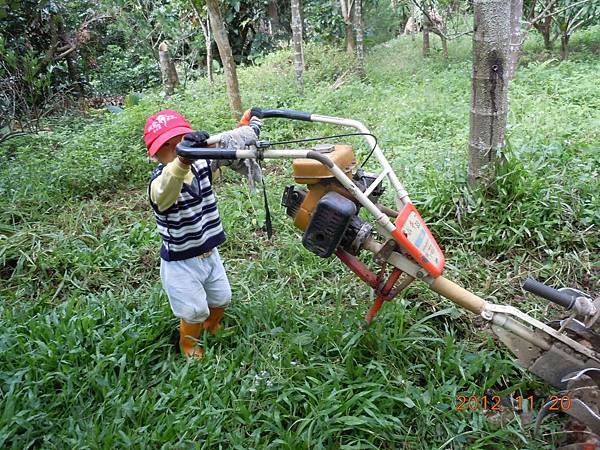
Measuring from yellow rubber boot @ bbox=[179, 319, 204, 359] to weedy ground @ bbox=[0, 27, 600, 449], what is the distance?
0.08 meters

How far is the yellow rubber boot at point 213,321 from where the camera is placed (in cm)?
288

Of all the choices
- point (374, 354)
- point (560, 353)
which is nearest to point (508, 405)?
point (560, 353)

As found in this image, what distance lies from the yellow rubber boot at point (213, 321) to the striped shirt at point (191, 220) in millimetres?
485

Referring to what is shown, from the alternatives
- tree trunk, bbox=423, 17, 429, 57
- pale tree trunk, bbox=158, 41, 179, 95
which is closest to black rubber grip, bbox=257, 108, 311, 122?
pale tree trunk, bbox=158, 41, 179, 95

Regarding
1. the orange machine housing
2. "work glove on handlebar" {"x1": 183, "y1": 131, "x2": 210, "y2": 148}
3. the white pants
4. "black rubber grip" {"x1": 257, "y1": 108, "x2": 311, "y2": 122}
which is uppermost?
"work glove on handlebar" {"x1": 183, "y1": 131, "x2": 210, "y2": 148}

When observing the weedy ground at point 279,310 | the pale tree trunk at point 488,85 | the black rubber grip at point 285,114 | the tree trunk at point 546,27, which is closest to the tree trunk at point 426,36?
the tree trunk at point 546,27

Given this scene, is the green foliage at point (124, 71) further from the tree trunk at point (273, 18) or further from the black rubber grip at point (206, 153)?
the black rubber grip at point (206, 153)

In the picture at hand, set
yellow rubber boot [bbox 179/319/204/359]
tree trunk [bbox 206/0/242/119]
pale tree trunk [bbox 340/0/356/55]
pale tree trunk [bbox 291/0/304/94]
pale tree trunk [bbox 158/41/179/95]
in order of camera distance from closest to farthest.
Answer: yellow rubber boot [bbox 179/319/204/359]
tree trunk [bbox 206/0/242/119]
pale tree trunk [bbox 291/0/304/94]
pale tree trunk [bbox 158/41/179/95]
pale tree trunk [bbox 340/0/356/55]

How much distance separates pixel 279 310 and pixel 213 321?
0.41 meters

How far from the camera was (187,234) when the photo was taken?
8.17 ft

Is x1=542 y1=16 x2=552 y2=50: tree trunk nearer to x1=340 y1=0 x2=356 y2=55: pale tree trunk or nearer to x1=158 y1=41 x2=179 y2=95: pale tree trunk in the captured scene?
x1=340 y1=0 x2=356 y2=55: pale tree trunk

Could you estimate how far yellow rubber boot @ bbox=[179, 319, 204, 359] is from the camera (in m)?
2.71

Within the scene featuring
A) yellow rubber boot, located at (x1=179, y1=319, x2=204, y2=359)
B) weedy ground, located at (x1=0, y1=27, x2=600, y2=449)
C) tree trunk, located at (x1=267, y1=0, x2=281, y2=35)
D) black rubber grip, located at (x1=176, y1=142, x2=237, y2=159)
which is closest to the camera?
black rubber grip, located at (x1=176, y1=142, x2=237, y2=159)

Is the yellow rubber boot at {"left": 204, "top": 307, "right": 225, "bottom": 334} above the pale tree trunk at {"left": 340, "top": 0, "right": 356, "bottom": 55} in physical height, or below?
below
